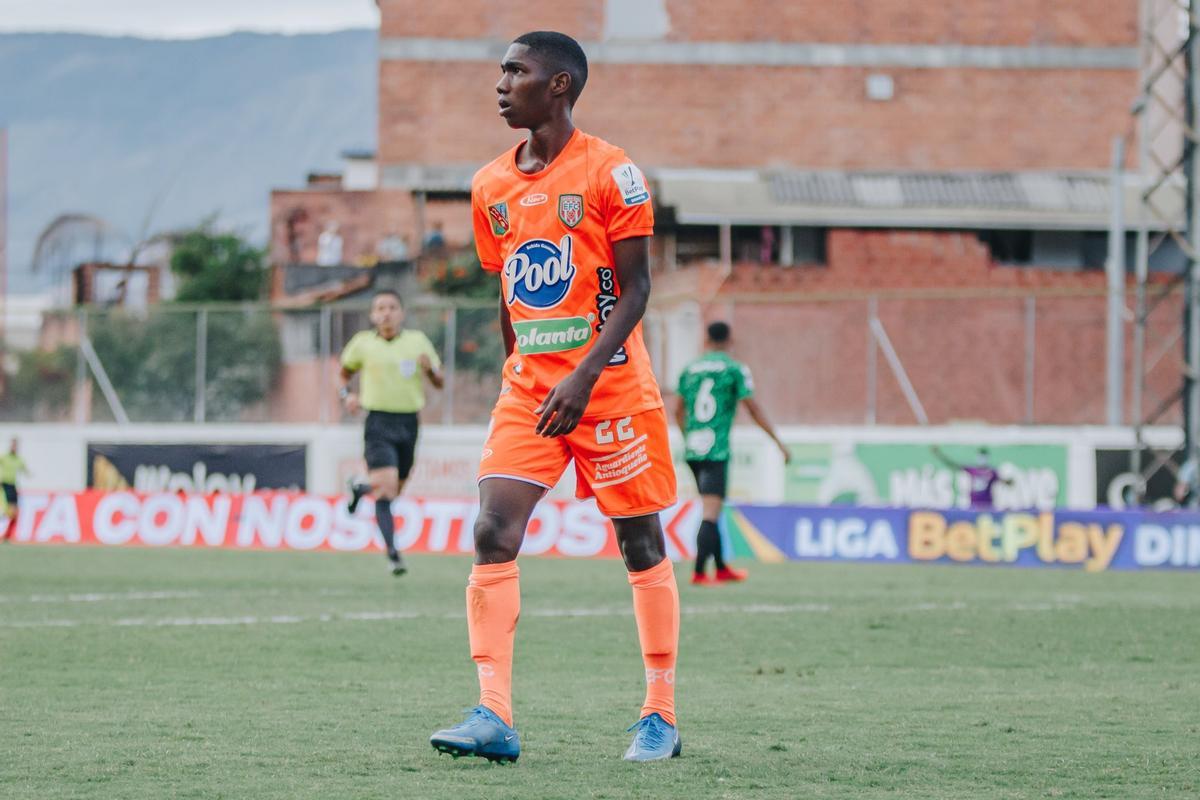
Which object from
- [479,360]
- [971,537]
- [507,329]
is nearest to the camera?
[507,329]

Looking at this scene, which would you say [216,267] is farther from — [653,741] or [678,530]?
[653,741]

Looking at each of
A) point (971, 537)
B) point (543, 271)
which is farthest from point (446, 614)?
point (971, 537)

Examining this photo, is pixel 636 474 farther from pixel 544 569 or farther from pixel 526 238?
pixel 544 569

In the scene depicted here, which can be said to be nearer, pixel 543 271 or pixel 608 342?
pixel 608 342

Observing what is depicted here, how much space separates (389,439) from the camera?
14633 mm

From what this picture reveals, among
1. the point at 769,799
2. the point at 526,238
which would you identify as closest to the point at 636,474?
the point at 526,238

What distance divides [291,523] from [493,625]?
1579cm

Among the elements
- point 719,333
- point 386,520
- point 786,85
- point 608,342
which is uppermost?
point 786,85

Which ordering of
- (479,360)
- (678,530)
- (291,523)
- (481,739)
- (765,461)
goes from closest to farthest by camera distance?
(481,739) < (678,530) < (291,523) < (765,461) < (479,360)

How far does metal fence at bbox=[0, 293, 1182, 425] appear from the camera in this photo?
85.3 ft

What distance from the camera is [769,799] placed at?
16.6ft

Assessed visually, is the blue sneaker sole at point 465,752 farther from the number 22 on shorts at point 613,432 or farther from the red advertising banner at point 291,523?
the red advertising banner at point 291,523

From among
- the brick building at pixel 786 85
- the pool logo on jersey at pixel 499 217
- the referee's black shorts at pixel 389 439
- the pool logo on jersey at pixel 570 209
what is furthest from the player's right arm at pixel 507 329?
the brick building at pixel 786 85

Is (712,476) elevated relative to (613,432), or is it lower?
lower
